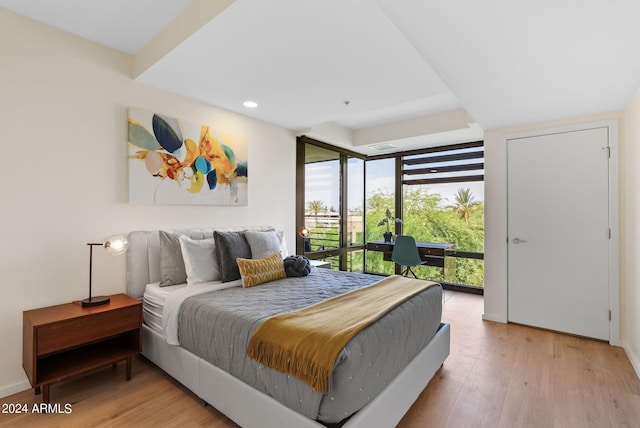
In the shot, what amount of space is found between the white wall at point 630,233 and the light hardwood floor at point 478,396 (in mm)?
216

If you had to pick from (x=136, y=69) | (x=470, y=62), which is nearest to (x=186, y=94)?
(x=136, y=69)

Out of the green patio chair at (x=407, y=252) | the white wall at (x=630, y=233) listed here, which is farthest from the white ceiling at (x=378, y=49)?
the green patio chair at (x=407, y=252)

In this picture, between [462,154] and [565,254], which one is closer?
[565,254]

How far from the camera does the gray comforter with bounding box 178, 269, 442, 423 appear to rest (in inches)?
55.9

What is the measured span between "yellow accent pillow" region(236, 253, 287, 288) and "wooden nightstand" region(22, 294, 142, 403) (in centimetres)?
81

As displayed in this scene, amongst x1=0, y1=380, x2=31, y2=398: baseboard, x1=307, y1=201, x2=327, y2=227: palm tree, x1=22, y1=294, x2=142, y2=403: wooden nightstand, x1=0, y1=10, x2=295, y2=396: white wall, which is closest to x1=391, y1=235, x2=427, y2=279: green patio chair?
x1=307, y1=201, x2=327, y2=227: palm tree

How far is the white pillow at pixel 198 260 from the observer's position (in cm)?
264

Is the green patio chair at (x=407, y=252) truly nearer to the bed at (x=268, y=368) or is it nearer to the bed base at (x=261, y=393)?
the bed at (x=268, y=368)

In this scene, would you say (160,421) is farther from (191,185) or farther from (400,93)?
(400,93)

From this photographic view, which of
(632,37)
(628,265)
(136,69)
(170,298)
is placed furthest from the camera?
(628,265)

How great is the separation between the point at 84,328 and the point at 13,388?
721 millimetres

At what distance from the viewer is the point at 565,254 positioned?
323 centimetres

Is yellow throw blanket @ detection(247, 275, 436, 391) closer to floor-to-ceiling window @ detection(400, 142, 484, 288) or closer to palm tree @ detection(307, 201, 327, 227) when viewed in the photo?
palm tree @ detection(307, 201, 327, 227)

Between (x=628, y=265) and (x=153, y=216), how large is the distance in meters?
4.45
